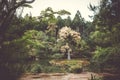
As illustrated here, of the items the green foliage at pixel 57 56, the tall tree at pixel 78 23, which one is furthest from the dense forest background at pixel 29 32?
the tall tree at pixel 78 23

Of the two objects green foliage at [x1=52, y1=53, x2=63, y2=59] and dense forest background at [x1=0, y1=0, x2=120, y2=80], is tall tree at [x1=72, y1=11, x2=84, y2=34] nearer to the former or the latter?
green foliage at [x1=52, y1=53, x2=63, y2=59]

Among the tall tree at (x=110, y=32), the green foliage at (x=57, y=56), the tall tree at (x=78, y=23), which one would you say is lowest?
the green foliage at (x=57, y=56)

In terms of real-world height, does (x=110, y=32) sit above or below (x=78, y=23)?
below

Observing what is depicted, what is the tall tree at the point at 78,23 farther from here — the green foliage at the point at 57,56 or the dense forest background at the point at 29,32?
the dense forest background at the point at 29,32

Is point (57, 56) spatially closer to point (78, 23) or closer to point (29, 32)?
point (29, 32)

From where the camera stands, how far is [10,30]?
45.9 feet

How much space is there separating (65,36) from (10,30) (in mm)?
25280

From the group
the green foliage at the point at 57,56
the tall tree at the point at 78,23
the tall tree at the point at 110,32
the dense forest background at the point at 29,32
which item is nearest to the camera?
the dense forest background at the point at 29,32

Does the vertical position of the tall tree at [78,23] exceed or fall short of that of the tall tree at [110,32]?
it exceeds it

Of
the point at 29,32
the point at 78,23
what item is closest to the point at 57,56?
the point at 29,32

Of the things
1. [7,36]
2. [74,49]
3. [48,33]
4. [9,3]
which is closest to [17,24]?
[7,36]

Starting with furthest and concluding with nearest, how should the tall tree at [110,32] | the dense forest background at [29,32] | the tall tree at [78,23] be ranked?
the tall tree at [78,23], the tall tree at [110,32], the dense forest background at [29,32]

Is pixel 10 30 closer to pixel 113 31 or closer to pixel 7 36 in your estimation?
pixel 7 36

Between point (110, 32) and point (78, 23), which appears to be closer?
point (110, 32)
